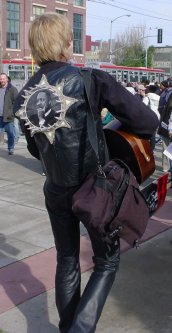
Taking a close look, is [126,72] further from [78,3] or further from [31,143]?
[78,3]

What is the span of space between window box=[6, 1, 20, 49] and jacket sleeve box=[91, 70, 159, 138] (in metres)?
57.2

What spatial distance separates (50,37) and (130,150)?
684mm

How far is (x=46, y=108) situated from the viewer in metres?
2.41

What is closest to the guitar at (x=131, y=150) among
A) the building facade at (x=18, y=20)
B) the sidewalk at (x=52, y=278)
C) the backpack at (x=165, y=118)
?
the sidewalk at (x=52, y=278)

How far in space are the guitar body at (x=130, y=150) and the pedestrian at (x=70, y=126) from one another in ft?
0.22

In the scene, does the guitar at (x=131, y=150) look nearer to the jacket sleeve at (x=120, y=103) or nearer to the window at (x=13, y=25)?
the jacket sleeve at (x=120, y=103)

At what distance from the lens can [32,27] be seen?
2418 millimetres

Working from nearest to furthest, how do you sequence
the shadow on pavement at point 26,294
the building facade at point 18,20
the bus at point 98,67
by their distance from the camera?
the shadow on pavement at point 26,294, the bus at point 98,67, the building facade at point 18,20

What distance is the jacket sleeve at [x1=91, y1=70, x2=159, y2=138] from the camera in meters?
2.33

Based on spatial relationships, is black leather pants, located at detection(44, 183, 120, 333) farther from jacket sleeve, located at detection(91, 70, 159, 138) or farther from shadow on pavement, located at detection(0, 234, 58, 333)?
shadow on pavement, located at detection(0, 234, 58, 333)

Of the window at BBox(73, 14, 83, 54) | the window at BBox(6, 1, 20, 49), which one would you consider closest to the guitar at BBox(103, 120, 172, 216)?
the window at BBox(6, 1, 20, 49)

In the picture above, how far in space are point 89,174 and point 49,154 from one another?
232mm

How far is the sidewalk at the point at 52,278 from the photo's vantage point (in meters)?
3.21

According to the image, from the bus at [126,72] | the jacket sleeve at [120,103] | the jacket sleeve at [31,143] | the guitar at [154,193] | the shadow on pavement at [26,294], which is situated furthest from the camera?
the bus at [126,72]
